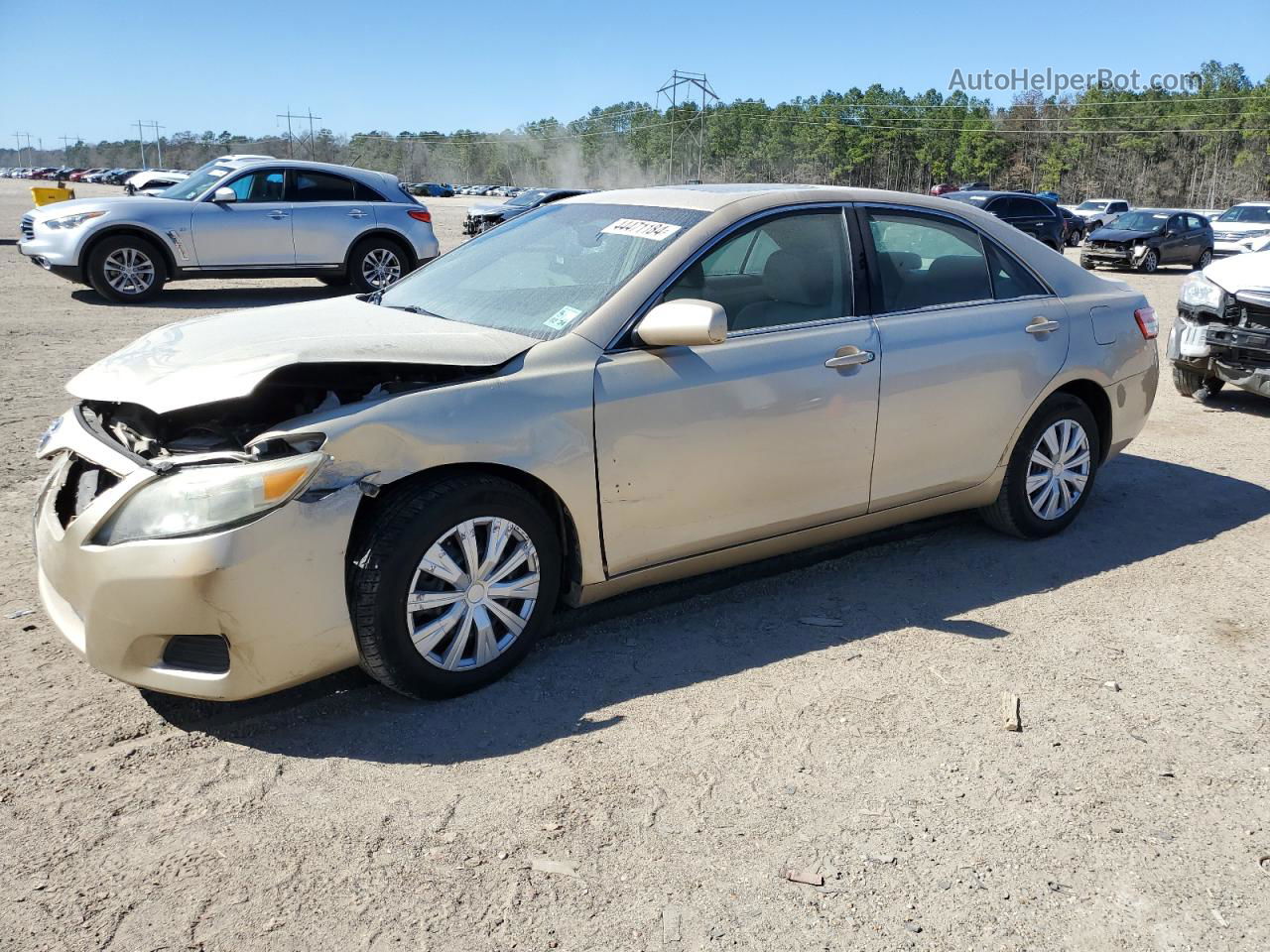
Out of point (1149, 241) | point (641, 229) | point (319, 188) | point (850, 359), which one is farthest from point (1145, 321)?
point (1149, 241)

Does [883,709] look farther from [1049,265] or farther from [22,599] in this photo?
[22,599]

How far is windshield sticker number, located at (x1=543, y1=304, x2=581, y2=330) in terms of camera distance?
370cm

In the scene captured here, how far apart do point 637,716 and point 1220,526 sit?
3.74 meters

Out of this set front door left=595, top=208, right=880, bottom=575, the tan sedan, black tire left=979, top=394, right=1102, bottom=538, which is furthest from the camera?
black tire left=979, top=394, right=1102, bottom=538

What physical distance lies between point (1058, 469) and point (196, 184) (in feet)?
38.9

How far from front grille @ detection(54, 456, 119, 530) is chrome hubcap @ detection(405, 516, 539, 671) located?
103cm

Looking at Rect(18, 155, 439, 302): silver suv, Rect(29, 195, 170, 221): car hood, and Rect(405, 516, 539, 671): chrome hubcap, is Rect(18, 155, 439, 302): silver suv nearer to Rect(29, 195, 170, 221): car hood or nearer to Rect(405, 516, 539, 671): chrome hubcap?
Rect(29, 195, 170, 221): car hood

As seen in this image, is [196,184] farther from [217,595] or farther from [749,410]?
[217,595]

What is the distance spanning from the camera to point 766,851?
106 inches

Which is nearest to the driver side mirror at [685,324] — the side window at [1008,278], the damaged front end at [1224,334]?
the side window at [1008,278]

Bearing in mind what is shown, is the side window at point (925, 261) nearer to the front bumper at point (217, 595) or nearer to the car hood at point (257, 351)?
the car hood at point (257, 351)

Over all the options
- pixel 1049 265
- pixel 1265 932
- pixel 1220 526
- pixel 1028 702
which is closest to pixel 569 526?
pixel 1028 702

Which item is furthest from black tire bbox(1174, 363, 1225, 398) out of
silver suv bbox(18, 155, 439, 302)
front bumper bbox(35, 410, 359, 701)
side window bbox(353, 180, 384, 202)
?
side window bbox(353, 180, 384, 202)

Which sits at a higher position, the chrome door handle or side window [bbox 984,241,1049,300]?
side window [bbox 984,241,1049,300]
